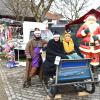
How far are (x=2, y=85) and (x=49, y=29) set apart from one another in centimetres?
672

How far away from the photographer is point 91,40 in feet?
33.6

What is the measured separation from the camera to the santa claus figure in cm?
1020

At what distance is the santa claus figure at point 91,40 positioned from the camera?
33.5ft

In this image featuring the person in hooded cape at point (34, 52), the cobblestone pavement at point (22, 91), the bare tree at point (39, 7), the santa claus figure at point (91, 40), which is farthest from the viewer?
the bare tree at point (39, 7)

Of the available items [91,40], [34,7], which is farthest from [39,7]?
[91,40]

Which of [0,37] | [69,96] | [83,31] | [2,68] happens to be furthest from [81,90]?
Answer: [0,37]

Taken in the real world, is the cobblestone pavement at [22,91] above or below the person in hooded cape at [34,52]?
below

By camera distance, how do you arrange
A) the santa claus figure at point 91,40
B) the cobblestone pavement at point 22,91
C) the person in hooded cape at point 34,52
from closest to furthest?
the cobblestone pavement at point 22,91 → the person in hooded cape at point 34,52 → the santa claus figure at point 91,40

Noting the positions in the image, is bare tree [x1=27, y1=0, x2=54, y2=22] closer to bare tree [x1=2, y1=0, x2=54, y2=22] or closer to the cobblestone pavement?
bare tree [x1=2, y1=0, x2=54, y2=22]

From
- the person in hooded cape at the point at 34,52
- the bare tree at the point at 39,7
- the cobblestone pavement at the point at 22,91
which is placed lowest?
the cobblestone pavement at the point at 22,91

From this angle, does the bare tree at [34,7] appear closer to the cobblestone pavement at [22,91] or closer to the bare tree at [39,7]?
the bare tree at [39,7]

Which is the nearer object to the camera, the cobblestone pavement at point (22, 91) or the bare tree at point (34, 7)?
the cobblestone pavement at point (22, 91)

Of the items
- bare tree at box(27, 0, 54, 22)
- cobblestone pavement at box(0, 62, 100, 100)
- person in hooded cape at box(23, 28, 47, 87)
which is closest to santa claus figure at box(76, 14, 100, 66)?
cobblestone pavement at box(0, 62, 100, 100)

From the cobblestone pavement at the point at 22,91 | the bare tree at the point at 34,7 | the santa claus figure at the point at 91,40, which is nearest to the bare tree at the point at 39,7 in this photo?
the bare tree at the point at 34,7
